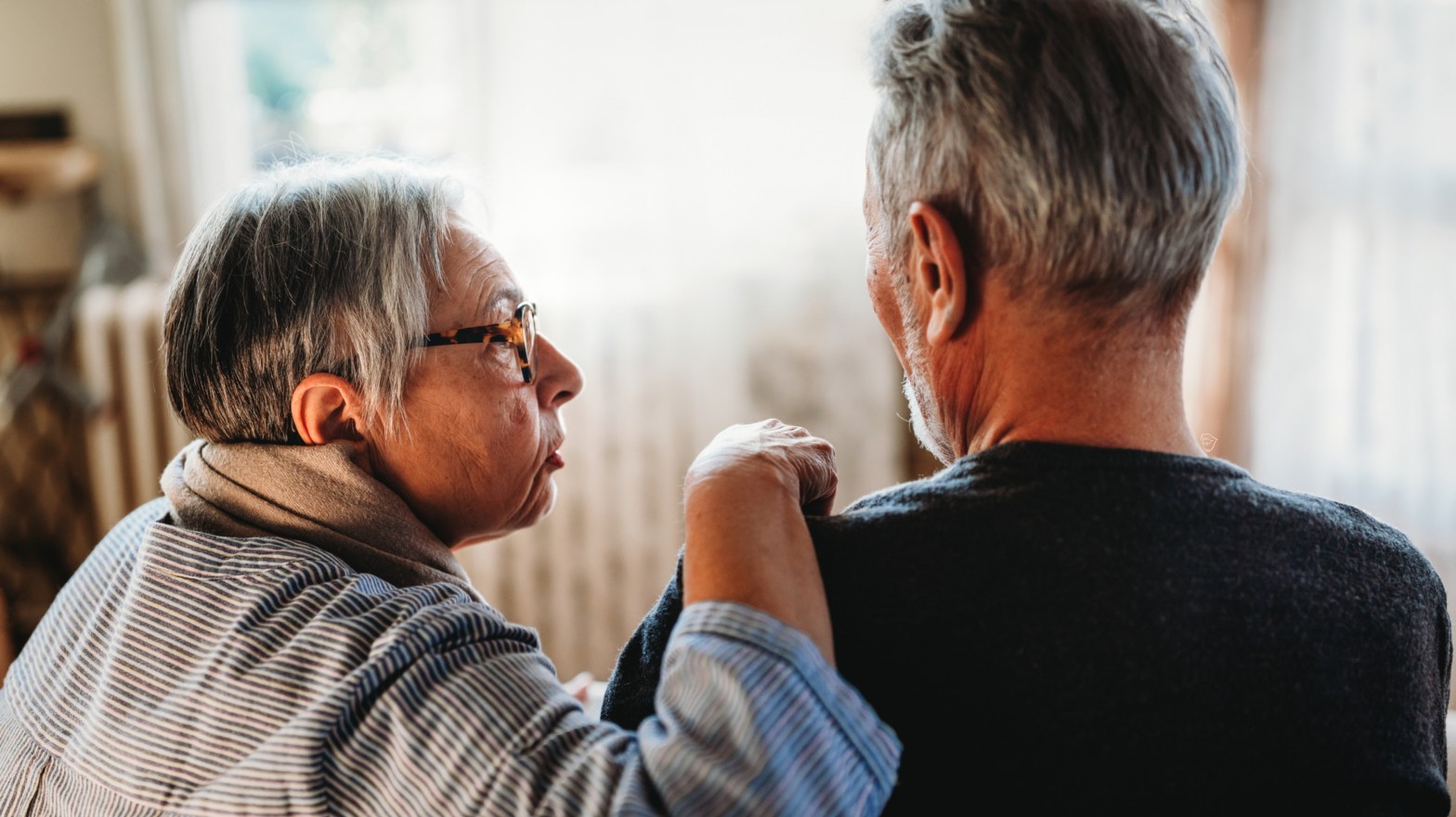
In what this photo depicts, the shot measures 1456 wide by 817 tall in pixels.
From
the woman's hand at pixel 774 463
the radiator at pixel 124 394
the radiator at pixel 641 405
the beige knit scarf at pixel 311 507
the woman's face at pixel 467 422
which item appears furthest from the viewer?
the radiator at pixel 124 394

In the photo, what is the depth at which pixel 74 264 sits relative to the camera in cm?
323

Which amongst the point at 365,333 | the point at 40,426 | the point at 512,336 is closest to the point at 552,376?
the point at 512,336

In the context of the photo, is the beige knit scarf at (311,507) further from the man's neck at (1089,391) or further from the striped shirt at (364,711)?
the man's neck at (1089,391)

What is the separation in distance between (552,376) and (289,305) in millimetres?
321

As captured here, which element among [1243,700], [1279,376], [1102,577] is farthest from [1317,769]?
[1279,376]

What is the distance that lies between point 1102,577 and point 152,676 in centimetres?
81

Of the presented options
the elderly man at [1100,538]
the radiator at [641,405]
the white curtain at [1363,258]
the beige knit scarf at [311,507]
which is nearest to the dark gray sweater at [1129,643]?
the elderly man at [1100,538]

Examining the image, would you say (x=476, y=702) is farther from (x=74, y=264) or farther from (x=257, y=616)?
(x=74, y=264)

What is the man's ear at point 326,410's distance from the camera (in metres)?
1.11

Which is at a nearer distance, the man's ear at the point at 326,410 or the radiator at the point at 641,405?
the man's ear at the point at 326,410

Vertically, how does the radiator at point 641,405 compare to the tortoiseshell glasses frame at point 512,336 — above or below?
below

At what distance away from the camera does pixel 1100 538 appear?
32.0 inches

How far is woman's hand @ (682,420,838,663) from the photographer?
82 cm

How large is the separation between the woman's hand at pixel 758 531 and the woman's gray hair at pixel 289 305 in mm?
393
